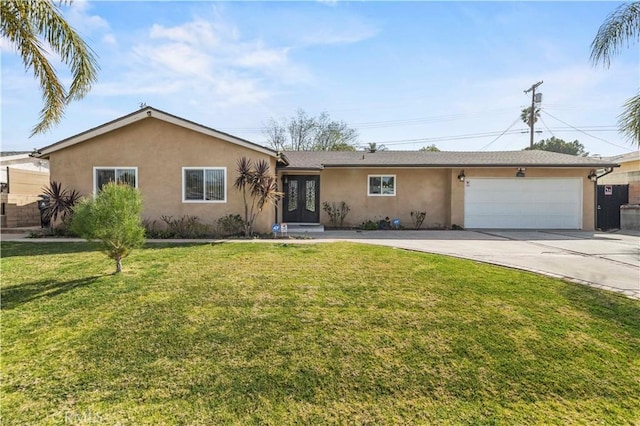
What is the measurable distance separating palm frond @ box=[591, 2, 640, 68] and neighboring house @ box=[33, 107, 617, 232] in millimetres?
7157

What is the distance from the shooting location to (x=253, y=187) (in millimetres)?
11883

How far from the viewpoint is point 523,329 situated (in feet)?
14.9

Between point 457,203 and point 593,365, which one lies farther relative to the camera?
point 457,203

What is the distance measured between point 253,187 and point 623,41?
1060 centimetres

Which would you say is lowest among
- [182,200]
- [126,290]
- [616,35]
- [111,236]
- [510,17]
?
[126,290]

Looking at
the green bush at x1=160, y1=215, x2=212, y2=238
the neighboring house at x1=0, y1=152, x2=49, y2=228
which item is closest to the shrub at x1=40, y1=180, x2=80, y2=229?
the green bush at x1=160, y1=215, x2=212, y2=238

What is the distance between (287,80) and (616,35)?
37.8 feet

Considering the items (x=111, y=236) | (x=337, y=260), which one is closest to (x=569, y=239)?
(x=337, y=260)

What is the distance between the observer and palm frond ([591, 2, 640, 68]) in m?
7.29

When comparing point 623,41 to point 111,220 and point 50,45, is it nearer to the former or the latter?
Answer: point 111,220

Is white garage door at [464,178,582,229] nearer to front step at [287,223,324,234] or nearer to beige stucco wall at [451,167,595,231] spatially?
beige stucco wall at [451,167,595,231]

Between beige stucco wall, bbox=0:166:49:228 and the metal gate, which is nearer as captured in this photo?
beige stucco wall, bbox=0:166:49:228

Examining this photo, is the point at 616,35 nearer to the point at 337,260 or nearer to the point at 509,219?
the point at 337,260

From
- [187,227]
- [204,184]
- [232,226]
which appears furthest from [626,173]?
[187,227]
